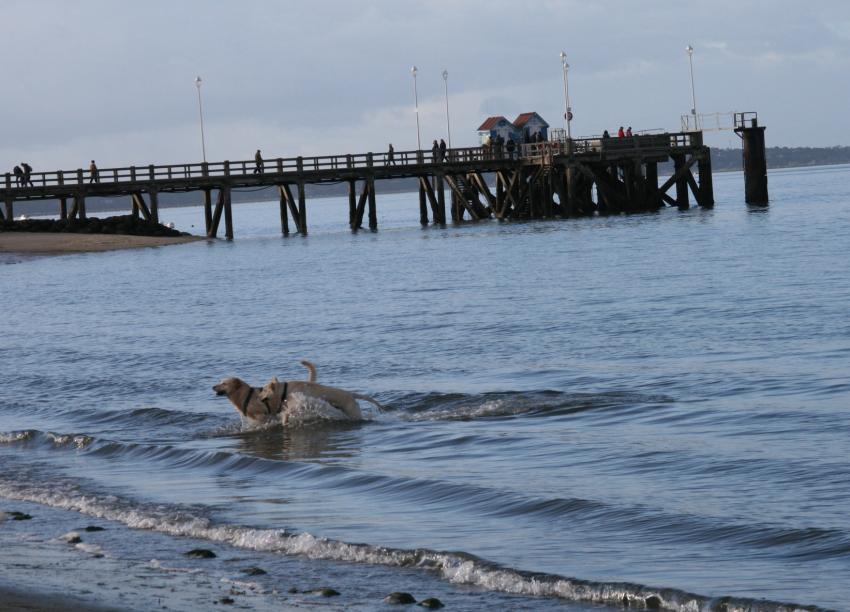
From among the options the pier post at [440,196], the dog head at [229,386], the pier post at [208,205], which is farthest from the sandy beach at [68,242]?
the dog head at [229,386]

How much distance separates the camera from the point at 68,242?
52844mm

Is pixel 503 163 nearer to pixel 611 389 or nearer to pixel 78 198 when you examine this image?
pixel 78 198

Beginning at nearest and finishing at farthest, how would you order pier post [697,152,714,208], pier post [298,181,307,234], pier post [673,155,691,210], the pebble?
the pebble → pier post [298,181,307,234] → pier post [673,155,691,210] → pier post [697,152,714,208]

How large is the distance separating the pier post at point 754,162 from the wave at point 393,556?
50794 mm

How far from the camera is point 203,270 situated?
42.1 meters

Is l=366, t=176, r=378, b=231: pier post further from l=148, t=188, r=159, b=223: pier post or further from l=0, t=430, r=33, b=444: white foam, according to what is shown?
l=0, t=430, r=33, b=444: white foam

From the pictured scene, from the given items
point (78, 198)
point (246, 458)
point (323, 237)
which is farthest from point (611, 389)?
point (323, 237)

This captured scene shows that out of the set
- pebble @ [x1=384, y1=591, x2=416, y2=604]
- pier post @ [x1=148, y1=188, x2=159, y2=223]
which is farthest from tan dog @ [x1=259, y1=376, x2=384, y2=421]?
pier post @ [x1=148, y1=188, x2=159, y2=223]

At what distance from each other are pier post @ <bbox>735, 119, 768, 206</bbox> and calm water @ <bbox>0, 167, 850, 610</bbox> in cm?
2830

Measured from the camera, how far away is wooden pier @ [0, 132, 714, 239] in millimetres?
55219

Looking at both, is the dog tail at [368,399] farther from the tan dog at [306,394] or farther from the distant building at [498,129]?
the distant building at [498,129]

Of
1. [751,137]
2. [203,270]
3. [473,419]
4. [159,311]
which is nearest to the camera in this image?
[473,419]

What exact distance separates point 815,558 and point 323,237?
2158 inches

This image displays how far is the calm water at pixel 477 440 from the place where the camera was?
8.48 meters
